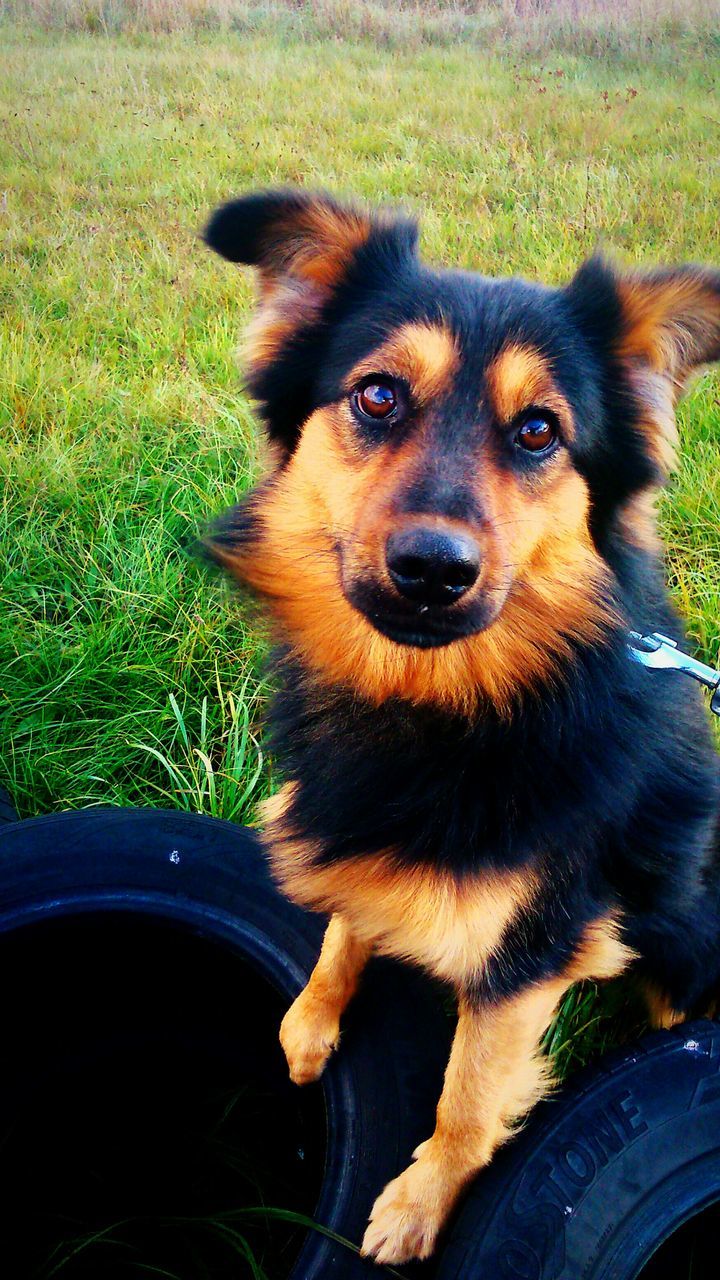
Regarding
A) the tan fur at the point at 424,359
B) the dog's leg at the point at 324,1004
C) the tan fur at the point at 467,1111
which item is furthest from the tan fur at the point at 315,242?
the tan fur at the point at 467,1111

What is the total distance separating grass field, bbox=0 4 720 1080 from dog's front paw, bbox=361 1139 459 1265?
1.14 metres

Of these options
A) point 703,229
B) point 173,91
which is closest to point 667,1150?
point 703,229

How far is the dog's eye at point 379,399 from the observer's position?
1458mm

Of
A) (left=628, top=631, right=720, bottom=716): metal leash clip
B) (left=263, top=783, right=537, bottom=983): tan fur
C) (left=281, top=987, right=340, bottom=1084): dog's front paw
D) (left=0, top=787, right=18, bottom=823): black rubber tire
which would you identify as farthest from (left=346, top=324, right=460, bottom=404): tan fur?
(left=0, top=787, right=18, bottom=823): black rubber tire

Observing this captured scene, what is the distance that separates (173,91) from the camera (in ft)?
8.97

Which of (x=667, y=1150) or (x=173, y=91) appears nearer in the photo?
(x=667, y=1150)

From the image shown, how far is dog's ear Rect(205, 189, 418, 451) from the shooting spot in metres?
1.53

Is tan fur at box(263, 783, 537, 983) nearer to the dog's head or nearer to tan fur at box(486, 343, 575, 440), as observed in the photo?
the dog's head

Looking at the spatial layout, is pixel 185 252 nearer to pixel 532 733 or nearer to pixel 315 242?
pixel 315 242

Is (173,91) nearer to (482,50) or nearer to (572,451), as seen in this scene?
(482,50)

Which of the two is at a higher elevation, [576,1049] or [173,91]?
[173,91]

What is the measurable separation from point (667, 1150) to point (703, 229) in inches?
112

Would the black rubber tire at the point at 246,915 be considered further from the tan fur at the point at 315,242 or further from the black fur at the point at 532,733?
the tan fur at the point at 315,242

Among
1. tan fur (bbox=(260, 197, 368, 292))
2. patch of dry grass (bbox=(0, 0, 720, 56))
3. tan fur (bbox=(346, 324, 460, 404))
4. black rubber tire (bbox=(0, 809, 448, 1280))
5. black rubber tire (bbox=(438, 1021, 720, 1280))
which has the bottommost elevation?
black rubber tire (bbox=(0, 809, 448, 1280))
